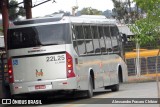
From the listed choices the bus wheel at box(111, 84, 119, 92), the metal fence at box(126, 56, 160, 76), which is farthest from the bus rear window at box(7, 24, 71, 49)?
the metal fence at box(126, 56, 160, 76)

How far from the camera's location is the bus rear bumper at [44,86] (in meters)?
21.0

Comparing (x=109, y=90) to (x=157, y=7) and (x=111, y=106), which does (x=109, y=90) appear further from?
(x=157, y=7)

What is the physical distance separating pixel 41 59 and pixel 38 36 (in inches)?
33.5

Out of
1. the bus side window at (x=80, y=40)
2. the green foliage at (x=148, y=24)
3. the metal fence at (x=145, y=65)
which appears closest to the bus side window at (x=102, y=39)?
the bus side window at (x=80, y=40)

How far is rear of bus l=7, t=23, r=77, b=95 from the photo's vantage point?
69.2ft

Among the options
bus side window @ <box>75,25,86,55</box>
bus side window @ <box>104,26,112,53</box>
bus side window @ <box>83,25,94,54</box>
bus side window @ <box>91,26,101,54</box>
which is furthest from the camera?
bus side window @ <box>104,26,112,53</box>

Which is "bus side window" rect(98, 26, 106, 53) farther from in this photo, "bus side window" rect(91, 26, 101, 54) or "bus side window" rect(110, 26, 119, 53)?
"bus side window" rect(110, 26, 119, 53)

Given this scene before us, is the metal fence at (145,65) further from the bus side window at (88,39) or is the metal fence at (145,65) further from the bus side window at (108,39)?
the bus side window at (88,39)

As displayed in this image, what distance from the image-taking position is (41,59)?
21266 mm

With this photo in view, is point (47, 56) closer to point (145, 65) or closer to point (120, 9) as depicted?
point (145, 65)

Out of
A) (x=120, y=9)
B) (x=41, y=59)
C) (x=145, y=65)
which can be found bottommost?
(x=145, y=65)

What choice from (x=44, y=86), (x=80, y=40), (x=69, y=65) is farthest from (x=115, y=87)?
(x=44, y=86)

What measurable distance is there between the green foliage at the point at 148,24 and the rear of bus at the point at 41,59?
6624 millimetres

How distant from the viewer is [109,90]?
97.3 feet
